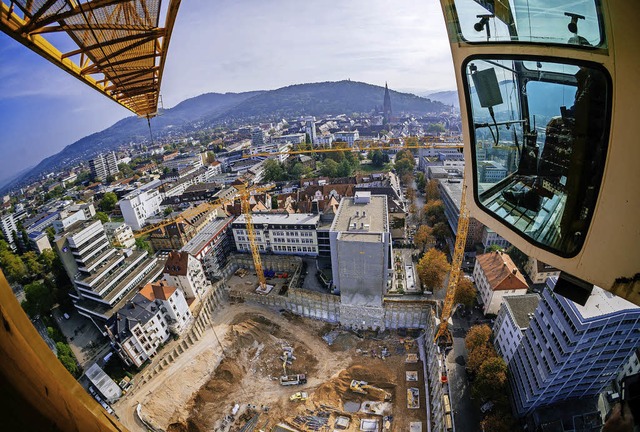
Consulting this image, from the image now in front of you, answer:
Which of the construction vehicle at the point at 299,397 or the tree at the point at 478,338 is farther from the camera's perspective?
the construction vehicle at the point at 299,397

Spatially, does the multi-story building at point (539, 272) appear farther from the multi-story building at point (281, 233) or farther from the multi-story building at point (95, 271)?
the multi-story building at point (95, 271)

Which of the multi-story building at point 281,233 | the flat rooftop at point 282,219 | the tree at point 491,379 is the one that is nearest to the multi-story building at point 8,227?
the multi-story building at point 281,233

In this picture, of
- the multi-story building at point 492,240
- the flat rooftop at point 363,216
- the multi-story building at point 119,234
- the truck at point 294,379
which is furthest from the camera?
the multi-story building at point 119,234

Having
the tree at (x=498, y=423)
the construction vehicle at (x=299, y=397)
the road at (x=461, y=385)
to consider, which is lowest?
the construction vehicle at (x=299, y=397)

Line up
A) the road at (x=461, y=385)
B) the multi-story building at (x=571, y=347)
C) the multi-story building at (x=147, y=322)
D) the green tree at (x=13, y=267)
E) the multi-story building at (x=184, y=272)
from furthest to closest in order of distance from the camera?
the green tree at (x=13, y=267)
the multi-story building at (x=184, y=272)
the multi-story building at (x=147, y=322)
the road at (x=461, y=385)
the multi-story building at (x=571, y=347)

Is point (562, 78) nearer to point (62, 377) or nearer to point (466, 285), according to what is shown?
point (62, 377)

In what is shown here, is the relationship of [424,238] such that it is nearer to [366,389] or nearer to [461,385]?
[461,385]

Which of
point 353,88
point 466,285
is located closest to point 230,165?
point 466,285
